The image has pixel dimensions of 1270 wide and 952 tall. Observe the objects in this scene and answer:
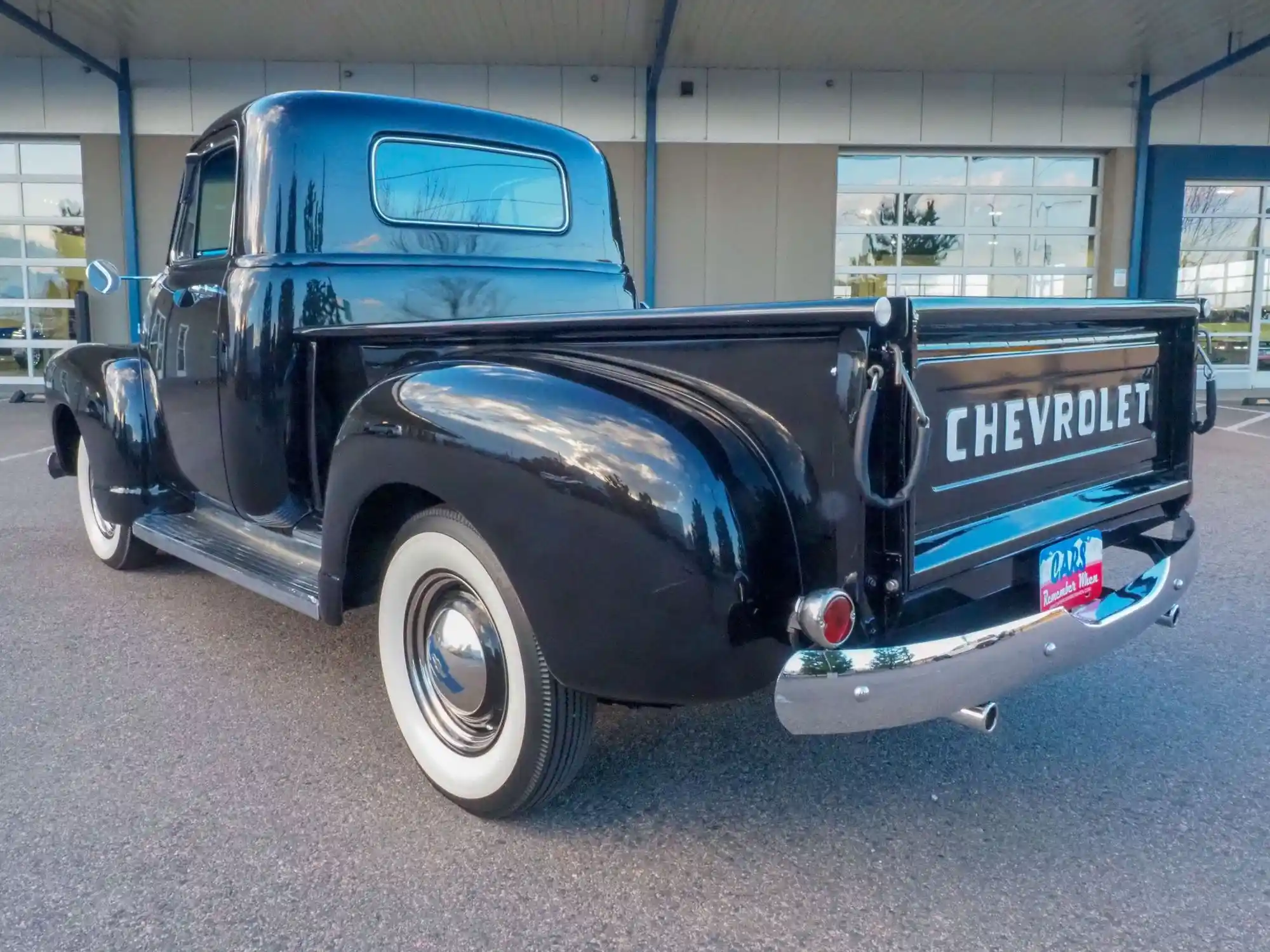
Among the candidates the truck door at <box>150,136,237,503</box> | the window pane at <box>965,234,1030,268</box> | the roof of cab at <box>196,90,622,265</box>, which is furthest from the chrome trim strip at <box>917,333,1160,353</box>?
the window pane at <box>965,234,1030,268</box>

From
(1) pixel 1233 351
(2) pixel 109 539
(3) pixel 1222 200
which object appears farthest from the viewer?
(1) pixel 1233 351

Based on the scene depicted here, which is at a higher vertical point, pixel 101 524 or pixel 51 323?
pixel 51 323

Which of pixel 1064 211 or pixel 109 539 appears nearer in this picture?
pixel 109 539

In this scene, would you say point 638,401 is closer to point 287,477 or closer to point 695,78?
point 287,477

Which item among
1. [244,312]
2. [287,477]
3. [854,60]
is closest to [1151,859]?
[287,477]

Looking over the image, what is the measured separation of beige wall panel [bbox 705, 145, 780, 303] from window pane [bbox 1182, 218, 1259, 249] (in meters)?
6.31

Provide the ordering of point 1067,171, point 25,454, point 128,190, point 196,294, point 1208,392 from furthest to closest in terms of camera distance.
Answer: point 1067,171 < point 128,190 < point 25,454 < point 196,294 < point 1208,392

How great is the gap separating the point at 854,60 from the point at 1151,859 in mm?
12530

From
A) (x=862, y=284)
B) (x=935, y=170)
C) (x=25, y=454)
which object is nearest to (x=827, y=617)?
(x=25, y=454)

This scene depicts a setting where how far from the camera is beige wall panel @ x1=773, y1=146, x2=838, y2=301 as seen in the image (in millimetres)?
13766

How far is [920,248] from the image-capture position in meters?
14.4

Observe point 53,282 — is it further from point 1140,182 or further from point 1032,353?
point 1140,182

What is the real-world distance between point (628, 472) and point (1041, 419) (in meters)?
1.17

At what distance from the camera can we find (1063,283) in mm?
14805
